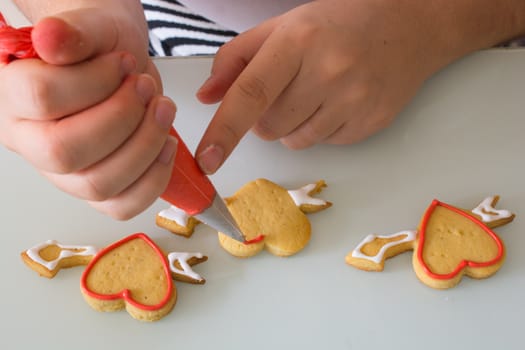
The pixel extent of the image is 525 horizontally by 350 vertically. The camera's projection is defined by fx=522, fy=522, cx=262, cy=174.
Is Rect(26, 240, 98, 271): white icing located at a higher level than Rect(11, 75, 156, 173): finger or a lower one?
lower

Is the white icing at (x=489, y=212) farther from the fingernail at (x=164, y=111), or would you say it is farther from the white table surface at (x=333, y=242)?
the fingernail at (x=164, y=111)

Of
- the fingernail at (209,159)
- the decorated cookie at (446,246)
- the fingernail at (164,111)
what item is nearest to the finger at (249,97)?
the fingernail at (209,159)

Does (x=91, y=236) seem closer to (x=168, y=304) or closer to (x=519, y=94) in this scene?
(x=168, y=304)

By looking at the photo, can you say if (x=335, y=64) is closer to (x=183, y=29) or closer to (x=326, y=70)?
(x=326, y=70)

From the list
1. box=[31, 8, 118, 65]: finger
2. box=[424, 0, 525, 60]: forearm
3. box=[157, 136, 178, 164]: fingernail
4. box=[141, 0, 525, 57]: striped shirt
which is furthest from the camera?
box=[141, 0, 525, 57]: striped shirt

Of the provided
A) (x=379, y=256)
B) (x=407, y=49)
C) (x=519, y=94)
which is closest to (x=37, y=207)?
(x=379, y=256)

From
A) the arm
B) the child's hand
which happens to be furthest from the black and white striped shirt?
the child's hand

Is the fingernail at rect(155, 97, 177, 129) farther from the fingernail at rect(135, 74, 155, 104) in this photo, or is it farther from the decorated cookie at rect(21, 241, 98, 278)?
the decorated cookie at rect(21, 241, 98, 278)
